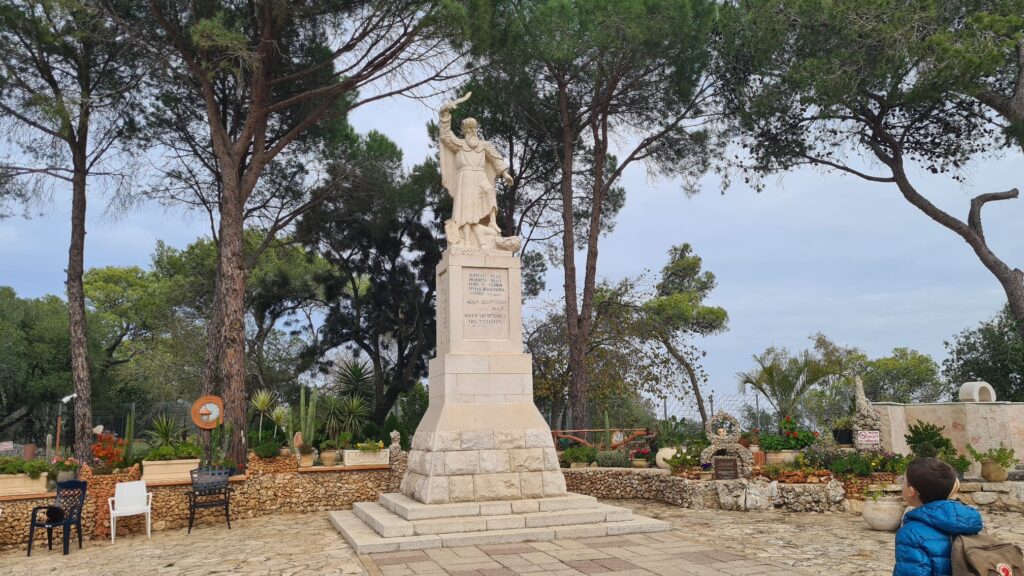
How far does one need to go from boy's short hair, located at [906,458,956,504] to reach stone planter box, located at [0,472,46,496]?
10.2 metres

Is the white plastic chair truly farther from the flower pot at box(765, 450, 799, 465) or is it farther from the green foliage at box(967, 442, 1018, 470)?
the green foliage at box(967, 442, 1018, 470)

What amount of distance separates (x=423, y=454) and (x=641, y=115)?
35.9 feet

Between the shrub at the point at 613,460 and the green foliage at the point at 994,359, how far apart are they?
901cm

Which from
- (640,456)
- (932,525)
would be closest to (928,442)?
(640,456)

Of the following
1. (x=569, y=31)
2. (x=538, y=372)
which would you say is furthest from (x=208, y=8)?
(x=538, y=372)

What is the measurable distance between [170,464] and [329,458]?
9.03 feet

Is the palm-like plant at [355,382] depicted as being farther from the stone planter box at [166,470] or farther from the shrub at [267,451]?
the stone planter box at [166,470]

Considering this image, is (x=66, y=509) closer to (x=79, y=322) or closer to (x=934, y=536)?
(x=79, y=322)

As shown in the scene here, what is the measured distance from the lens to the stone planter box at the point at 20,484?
896 cm

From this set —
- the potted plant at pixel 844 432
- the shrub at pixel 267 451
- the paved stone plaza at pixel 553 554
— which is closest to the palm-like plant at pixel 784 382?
the potted plant at pixel 844 432

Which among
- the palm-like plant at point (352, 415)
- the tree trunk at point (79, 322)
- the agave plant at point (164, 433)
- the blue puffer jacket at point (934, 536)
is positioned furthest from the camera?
the palm-like plant at point (352, 415)

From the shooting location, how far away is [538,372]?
20.7 m

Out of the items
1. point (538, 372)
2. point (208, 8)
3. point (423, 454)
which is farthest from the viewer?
point (538, 372)

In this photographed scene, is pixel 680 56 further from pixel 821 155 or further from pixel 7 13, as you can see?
pixel 7 13
